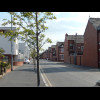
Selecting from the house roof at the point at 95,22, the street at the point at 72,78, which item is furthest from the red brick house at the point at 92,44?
the street at the point at 72,78

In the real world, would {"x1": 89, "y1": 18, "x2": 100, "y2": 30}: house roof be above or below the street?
above

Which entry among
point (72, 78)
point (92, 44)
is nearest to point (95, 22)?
point (92, 44)

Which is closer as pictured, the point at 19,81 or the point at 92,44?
the point at 19,81

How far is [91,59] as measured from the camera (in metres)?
39.0

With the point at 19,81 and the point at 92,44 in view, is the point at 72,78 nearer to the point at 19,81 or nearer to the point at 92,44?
the point at 19,81

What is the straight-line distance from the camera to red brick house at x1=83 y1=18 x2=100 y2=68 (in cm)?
3556

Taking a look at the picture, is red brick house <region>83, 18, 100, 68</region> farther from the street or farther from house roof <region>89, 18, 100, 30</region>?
the street

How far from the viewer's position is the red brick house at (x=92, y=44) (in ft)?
117

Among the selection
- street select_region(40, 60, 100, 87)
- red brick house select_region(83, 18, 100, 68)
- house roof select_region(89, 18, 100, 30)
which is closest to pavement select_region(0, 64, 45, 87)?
street select_region(40, 60, 100, 87)

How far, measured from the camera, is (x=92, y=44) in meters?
38.6

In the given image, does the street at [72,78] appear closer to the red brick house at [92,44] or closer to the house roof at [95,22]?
the red brick house at [92,44]

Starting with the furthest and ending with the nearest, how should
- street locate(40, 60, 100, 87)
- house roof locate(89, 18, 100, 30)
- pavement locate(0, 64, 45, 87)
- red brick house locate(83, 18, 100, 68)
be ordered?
1. house roof locate(89, 18, 100, 30)
2. red brick house locate(83, 18, 100, 68)
3. street locate(40, 60, 100, 87)
4. pavement locate(0, 64, 45, 87)
